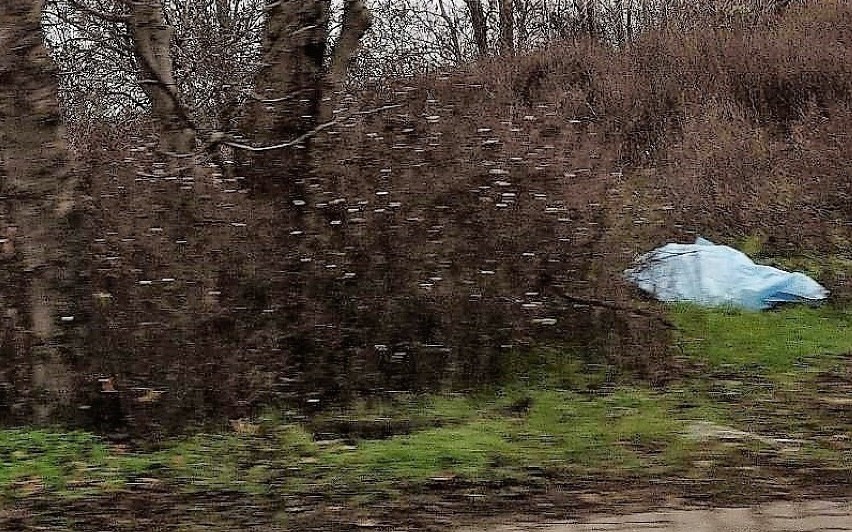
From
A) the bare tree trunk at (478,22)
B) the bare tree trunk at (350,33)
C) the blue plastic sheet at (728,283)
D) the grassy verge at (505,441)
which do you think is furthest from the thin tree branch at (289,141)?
the bare tree trunk at (478,22)

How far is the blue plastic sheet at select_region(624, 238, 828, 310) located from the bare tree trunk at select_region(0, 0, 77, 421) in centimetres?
555

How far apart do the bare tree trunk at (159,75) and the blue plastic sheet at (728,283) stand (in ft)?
15.2

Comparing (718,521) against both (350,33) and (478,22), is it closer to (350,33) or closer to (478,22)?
(350,33)

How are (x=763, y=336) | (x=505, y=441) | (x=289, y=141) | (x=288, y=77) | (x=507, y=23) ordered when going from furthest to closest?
(x=507, y=23)
(x=763, y=336)
(x=288, y=77)
(x=289, y=141)
(x=505, y=441)

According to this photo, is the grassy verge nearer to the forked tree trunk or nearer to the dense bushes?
the dense bushes

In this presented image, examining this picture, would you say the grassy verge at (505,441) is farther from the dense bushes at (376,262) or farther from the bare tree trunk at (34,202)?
the bare tree trunk at (34,202)

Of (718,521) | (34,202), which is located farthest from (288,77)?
(718,521)

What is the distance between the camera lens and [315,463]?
5.15 meters

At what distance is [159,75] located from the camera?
798 cm

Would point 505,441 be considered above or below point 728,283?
below

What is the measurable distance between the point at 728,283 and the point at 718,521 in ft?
18.4

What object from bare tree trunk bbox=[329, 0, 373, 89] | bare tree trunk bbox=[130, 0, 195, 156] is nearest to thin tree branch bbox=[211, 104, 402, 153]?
bare tree trunk bbox=[130, 0, 195, 156]

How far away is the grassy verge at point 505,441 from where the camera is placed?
4.94m

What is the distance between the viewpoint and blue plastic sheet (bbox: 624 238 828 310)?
30.6 ft
